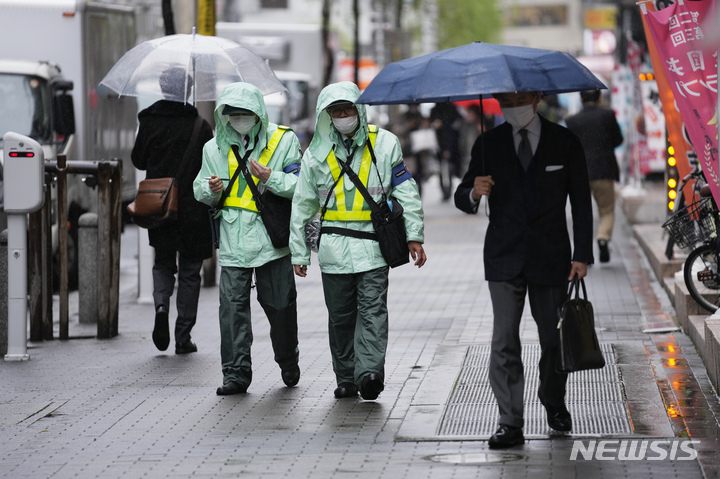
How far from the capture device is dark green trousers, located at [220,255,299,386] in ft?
26.0

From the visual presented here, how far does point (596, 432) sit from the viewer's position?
6.57m

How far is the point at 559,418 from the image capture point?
655cm

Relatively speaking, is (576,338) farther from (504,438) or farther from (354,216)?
(354,216)

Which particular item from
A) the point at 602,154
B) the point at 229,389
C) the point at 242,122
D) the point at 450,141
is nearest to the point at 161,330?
the point at 229,389

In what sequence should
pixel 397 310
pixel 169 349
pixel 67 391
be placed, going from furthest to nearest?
pixel 397 310
pixel 169 349
pixel 67 391

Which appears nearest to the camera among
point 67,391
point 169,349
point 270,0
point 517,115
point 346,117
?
point 517,115

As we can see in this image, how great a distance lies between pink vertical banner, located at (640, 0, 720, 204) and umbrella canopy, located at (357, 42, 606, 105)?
2011 mm

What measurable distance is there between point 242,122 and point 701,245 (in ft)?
13.2

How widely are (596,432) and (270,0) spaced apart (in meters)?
76.1

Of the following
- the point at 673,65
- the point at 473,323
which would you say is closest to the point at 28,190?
the point at 473,323

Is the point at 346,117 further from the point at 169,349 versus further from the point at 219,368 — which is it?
the point at 169,349

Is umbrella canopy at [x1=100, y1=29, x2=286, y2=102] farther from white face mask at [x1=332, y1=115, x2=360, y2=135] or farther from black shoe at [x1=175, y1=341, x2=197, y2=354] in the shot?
white face mask at [x1=332, y1=115, x2=360, y2=135]

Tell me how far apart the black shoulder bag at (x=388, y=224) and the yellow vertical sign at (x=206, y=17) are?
6.38 metres

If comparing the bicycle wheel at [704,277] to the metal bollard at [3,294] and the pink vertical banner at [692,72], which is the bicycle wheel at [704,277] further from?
the metal bollard at [3,294]
